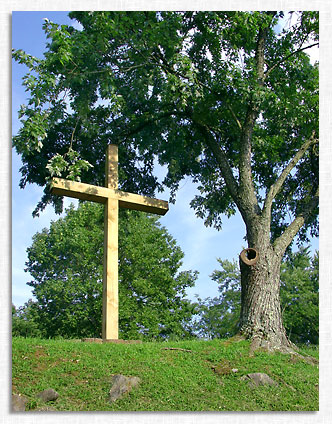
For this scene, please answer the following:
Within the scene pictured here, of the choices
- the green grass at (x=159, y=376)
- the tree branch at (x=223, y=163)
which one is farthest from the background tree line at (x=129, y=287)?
the green grass at (x=159, y=376)

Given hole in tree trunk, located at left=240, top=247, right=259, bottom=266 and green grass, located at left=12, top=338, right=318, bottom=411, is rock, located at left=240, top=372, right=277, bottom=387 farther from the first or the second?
hole in tree trunk, located at left=240, top=247, right=259, bottom=266

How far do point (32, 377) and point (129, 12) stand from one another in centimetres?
482

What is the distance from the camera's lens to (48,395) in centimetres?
446

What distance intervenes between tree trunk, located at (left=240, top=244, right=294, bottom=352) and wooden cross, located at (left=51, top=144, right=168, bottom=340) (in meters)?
1.45

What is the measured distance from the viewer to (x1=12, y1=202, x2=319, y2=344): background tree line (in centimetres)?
1491

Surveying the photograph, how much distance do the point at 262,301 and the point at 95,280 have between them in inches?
374

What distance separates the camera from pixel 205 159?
30.5 ft

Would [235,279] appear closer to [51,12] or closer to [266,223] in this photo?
[266,223]

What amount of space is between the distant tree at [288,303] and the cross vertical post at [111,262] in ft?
31.0

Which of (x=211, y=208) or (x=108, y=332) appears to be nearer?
(x=108, y=332)

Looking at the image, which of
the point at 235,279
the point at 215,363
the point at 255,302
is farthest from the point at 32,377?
the point at 235,279

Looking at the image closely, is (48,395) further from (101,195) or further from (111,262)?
(101,195)

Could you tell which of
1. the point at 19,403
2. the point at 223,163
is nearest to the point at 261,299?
the point at 223,163

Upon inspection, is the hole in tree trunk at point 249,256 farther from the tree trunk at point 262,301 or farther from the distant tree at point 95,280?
the distant tree at point 95,280
